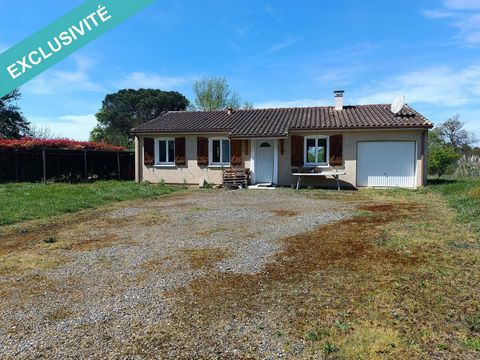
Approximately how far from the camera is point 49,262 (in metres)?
5.12

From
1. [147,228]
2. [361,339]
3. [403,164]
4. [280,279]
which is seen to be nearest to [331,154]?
[403,164]

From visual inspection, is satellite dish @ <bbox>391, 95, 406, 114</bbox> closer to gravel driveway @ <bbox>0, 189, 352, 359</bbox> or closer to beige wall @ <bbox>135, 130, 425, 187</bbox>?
beige wall @ <bbox>135, 130, 425, 187</bbox>

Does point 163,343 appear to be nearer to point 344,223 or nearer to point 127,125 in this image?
point 344,223

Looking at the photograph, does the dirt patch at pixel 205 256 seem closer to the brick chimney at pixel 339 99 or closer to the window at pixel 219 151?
the window at pixel 219 151

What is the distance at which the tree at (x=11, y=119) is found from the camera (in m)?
32.8

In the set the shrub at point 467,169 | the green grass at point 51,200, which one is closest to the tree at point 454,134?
the shrub at point 467,169

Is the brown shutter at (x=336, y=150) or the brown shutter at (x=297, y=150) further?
the brown shutter at (x=297, y=150)

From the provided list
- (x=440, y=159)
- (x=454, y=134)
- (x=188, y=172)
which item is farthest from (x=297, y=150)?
(x=454, y=134)

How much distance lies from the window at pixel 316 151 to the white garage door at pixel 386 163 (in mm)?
1373

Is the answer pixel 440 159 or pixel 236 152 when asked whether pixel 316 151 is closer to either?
pixel 236 152

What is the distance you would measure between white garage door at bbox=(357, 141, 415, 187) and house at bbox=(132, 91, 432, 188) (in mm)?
36

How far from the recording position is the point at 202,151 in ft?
55.7

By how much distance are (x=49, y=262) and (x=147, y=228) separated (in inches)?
93.1

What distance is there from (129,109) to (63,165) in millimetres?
25595
